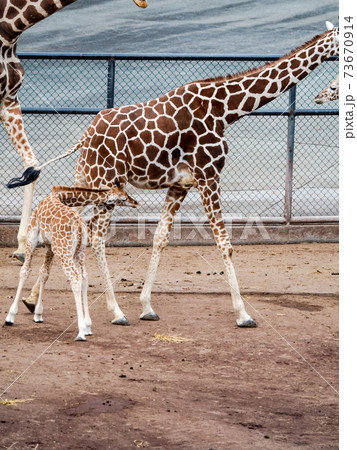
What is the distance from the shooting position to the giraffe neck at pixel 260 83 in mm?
7254

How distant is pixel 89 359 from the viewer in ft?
19.5

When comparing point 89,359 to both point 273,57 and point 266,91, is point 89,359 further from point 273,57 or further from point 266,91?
point 273,57

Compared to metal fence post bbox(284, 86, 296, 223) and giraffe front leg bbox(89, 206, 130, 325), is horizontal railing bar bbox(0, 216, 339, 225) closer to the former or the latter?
metal fence post bbox(284, 86, 296, 223)

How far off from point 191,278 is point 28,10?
10.3 ft

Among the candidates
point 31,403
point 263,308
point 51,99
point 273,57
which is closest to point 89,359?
point 31,403

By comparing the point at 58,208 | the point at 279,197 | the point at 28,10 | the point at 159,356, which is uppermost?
the point at 28,10

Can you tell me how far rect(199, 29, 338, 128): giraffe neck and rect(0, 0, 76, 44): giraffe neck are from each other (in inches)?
59.0

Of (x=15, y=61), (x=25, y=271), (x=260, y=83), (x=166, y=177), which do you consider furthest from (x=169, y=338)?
(x=15, y=61)

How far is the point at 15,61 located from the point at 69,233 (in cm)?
226

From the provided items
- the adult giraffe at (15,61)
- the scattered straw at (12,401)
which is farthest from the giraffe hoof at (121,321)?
the scattered straw at (12,401)

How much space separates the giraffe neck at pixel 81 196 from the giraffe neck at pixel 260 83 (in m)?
1.26

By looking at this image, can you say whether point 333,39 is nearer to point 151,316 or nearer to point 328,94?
point 328,94

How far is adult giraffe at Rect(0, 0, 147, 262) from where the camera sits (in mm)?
7430

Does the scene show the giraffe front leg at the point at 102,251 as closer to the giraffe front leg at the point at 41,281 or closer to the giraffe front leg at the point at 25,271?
the giraffe front leg at the point at 41,281
